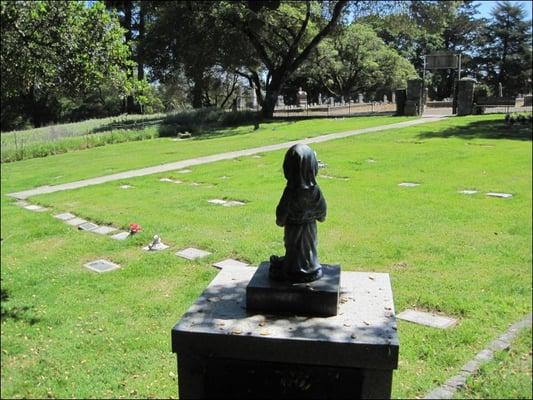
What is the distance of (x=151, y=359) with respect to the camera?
4262 millimetres

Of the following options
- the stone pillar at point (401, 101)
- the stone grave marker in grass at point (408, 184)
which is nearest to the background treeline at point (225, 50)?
the stone pillar at point (401, 101)

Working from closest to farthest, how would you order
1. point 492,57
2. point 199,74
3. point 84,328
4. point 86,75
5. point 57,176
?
1. point 84,328
2. point 86,75
3. point 57,176
4. point 199,74
5. point 492,57

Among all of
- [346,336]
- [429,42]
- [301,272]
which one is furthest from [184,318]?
[429,42]

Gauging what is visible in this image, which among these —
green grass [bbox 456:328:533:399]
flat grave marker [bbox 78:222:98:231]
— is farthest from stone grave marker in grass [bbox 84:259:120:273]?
green grass [bbox 456:328:533:399]

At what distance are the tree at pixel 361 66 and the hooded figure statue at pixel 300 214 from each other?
4392 cm

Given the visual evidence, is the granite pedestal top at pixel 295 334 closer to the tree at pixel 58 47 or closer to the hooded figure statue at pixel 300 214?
the hooded figure statue at pixel 300 214

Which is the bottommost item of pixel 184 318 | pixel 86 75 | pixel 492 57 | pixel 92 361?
pixel 92 361

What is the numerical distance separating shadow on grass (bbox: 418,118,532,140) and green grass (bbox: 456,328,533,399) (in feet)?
46.2

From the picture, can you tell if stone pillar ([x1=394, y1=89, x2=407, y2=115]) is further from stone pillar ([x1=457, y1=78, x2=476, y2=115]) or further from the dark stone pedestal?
the dark stone pedestal

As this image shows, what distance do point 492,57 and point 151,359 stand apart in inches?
2076

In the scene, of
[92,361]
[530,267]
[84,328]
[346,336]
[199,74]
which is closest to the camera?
[346,336]

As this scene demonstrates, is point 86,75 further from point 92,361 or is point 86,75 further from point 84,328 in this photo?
point 92,361

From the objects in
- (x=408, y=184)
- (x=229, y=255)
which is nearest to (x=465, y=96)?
(x=408, y=184)

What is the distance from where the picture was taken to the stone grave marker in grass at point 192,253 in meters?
6.73
